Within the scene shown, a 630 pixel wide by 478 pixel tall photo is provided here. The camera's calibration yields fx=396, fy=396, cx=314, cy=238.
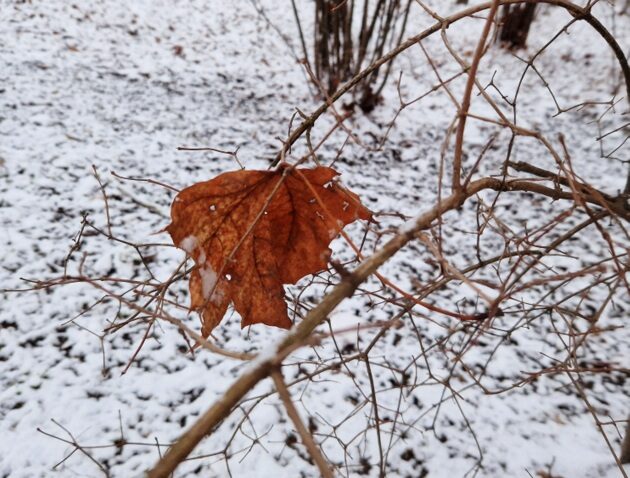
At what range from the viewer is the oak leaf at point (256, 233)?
0.76m

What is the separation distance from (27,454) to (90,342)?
0.58 meters

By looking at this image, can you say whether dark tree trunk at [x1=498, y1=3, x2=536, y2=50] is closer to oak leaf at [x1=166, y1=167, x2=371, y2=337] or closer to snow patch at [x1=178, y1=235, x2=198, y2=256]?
oak leaf at [x1=166, y1=167, x2=371, y2=337]

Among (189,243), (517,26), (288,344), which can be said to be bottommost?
(189,243)

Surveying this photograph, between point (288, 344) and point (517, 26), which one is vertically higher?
point (517, 26)

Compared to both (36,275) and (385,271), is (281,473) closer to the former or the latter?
(385,271)

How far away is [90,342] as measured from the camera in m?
2.14

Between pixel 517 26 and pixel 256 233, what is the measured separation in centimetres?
671

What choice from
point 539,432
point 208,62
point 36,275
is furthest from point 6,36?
point 539,432

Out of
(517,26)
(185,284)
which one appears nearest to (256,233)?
(185,284)

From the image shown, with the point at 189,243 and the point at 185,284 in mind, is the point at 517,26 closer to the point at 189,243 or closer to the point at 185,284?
the point at 185,284

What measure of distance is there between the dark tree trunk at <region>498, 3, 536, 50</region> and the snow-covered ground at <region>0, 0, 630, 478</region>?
16.0 inches

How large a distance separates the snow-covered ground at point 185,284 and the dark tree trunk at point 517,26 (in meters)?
0.41

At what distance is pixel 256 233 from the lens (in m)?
0.83

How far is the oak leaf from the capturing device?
2.50ft
